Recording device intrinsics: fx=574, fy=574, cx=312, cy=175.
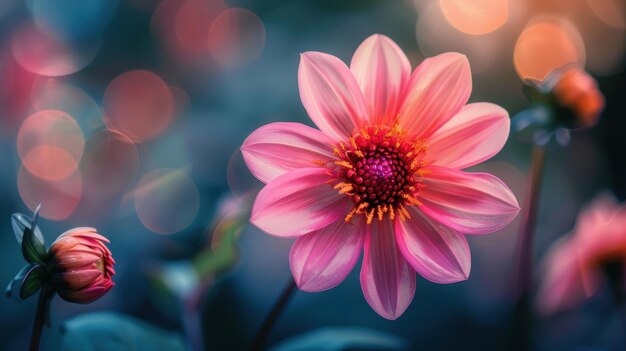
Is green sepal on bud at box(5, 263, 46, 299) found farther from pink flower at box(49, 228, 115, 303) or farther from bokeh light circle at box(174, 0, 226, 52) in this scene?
bokeh light circle at box(174, 0, 226, 52)

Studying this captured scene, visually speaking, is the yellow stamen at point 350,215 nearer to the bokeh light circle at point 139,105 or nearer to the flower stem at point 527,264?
the flower stem at point 527,264

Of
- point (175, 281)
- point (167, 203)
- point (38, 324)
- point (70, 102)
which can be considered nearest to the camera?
point (38, 324)

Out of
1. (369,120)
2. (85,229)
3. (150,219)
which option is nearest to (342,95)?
(369,120)

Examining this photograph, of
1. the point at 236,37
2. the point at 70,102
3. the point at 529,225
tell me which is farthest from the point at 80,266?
the point at 236,37

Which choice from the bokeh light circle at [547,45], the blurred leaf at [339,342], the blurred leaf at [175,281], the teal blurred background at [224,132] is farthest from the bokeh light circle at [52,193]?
the bokeh light circle at [547,45]

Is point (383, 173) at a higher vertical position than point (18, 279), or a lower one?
higher

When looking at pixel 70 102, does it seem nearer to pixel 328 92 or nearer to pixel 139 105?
pixel 139 105

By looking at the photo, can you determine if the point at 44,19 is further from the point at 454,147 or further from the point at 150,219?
the point at 454,147
